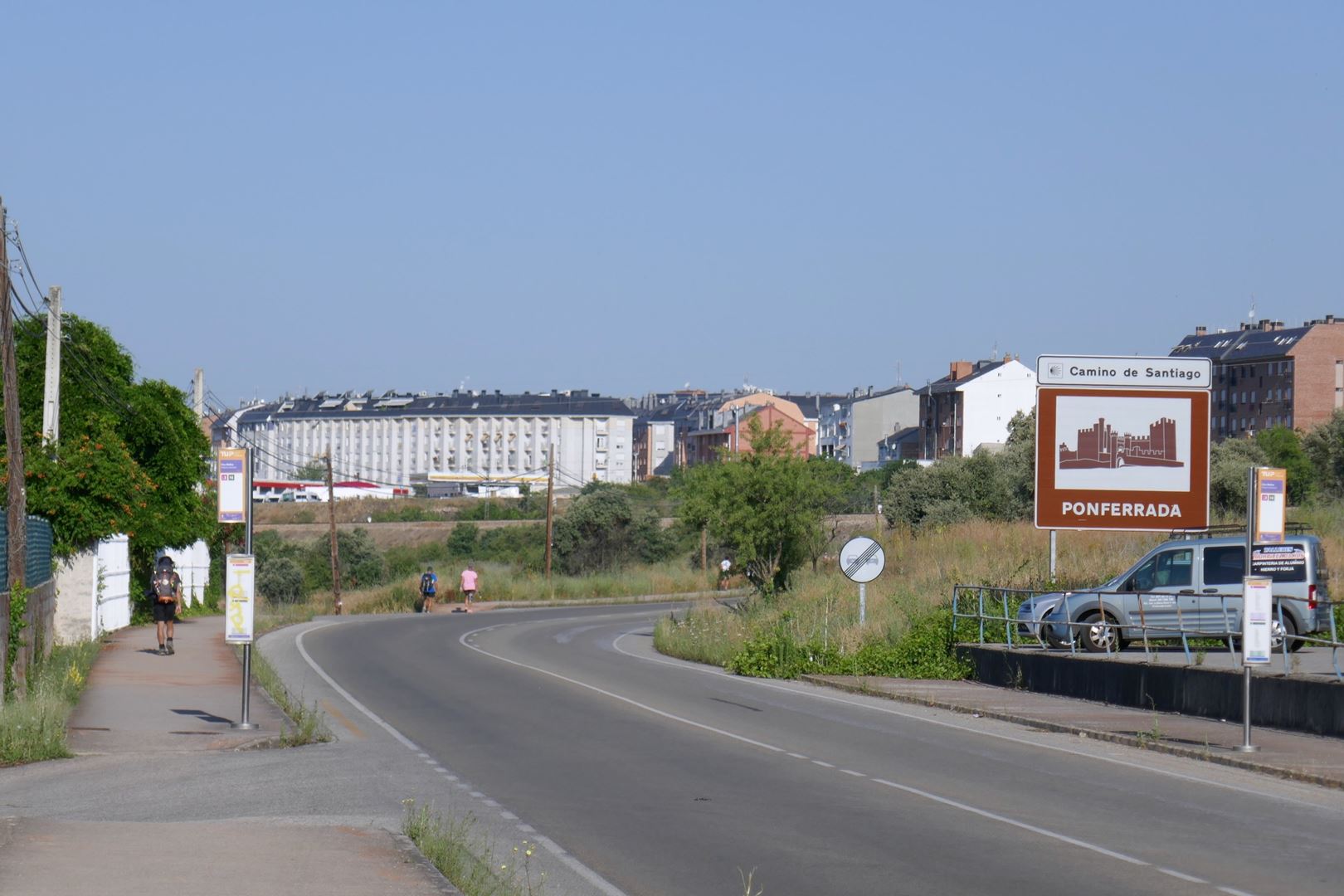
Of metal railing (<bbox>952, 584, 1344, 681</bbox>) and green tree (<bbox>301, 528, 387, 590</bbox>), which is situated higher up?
metal railing (<bbox>952, 584, 1344, 681</bbox>)

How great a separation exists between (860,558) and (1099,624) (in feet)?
20.9

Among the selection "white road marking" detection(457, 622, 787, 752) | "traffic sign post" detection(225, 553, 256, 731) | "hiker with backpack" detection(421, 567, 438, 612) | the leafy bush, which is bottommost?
the leafy bush

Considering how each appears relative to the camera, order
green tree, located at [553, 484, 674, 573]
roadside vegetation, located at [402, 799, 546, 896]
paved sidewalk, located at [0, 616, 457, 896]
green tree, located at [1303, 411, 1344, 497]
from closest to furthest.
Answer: paved sidewalk, located at [0, 616, 457, 896]
roadside vegetation, located at [402, 799, 546, 896]
green tree, located at [1303, 411, 1344, 497]
green tree, located at [553, 484, 674, 573]

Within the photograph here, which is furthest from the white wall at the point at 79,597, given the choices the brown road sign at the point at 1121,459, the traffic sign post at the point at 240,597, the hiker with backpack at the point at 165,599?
the brown road sign at the point at 1121,459

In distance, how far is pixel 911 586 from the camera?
110 feet

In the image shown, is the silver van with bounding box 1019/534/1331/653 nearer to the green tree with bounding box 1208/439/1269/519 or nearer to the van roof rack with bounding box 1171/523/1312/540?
the van roof rack with bounding box 1171/523/1312/540

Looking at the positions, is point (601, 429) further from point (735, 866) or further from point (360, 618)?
point (735, 866)

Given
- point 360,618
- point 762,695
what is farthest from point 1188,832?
point 360,618

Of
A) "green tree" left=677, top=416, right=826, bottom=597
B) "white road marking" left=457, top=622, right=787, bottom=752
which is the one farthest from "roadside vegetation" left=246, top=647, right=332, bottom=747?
"green tree" left=677, top=416, right=826, bottom=597

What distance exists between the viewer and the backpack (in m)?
28.2

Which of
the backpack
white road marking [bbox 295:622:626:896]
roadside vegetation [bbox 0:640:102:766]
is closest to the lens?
white road marking [bbox 295:622:626:896]

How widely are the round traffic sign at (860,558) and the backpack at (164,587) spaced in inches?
486

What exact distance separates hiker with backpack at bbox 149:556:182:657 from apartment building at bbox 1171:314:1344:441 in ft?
357

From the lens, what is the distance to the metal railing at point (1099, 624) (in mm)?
20516
